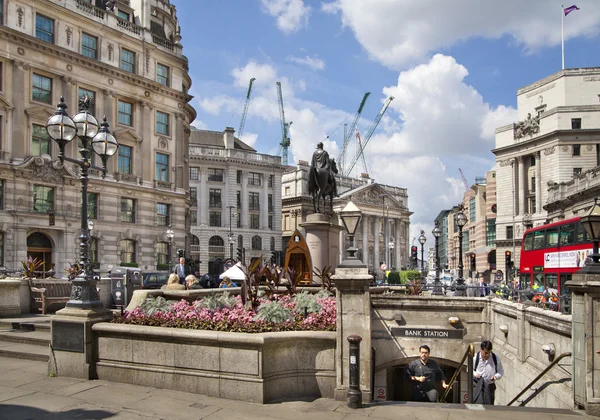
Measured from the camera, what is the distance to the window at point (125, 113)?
43750mm

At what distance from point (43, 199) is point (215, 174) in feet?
165

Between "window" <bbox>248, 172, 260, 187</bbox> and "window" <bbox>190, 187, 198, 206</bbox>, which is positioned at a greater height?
"window" <bbox>248, 172, 260, 187</bbox>

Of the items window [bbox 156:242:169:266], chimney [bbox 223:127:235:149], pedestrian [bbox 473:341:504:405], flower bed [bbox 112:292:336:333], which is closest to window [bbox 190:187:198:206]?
chimney [bbox 223:127:235:149]

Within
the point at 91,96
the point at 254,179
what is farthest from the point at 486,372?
the point at 254,179

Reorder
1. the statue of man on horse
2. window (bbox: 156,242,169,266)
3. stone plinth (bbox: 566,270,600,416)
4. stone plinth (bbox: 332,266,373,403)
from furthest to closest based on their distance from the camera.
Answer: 1. window (bbox: 156,242,169,266)
2. the statue of man on horse
3. stone plinth (bbox: 332,266,373,403)
4. stone plinth (bbox: 566,270,600,416)

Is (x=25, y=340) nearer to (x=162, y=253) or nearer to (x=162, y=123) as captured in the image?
(x=162, y=253)

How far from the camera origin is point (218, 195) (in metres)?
87.6

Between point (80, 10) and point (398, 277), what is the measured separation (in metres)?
39.2

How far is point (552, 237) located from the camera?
28.2 meters

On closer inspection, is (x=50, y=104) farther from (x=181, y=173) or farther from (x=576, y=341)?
(x=576, y=341)

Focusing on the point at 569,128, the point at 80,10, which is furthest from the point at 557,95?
the point at 80,10

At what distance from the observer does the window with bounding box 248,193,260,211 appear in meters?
90.1

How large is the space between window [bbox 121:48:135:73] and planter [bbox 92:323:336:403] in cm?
3820

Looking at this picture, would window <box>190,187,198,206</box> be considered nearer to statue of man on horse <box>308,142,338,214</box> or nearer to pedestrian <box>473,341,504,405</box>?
statue of man on horse <box>308,142,338,214</box>
